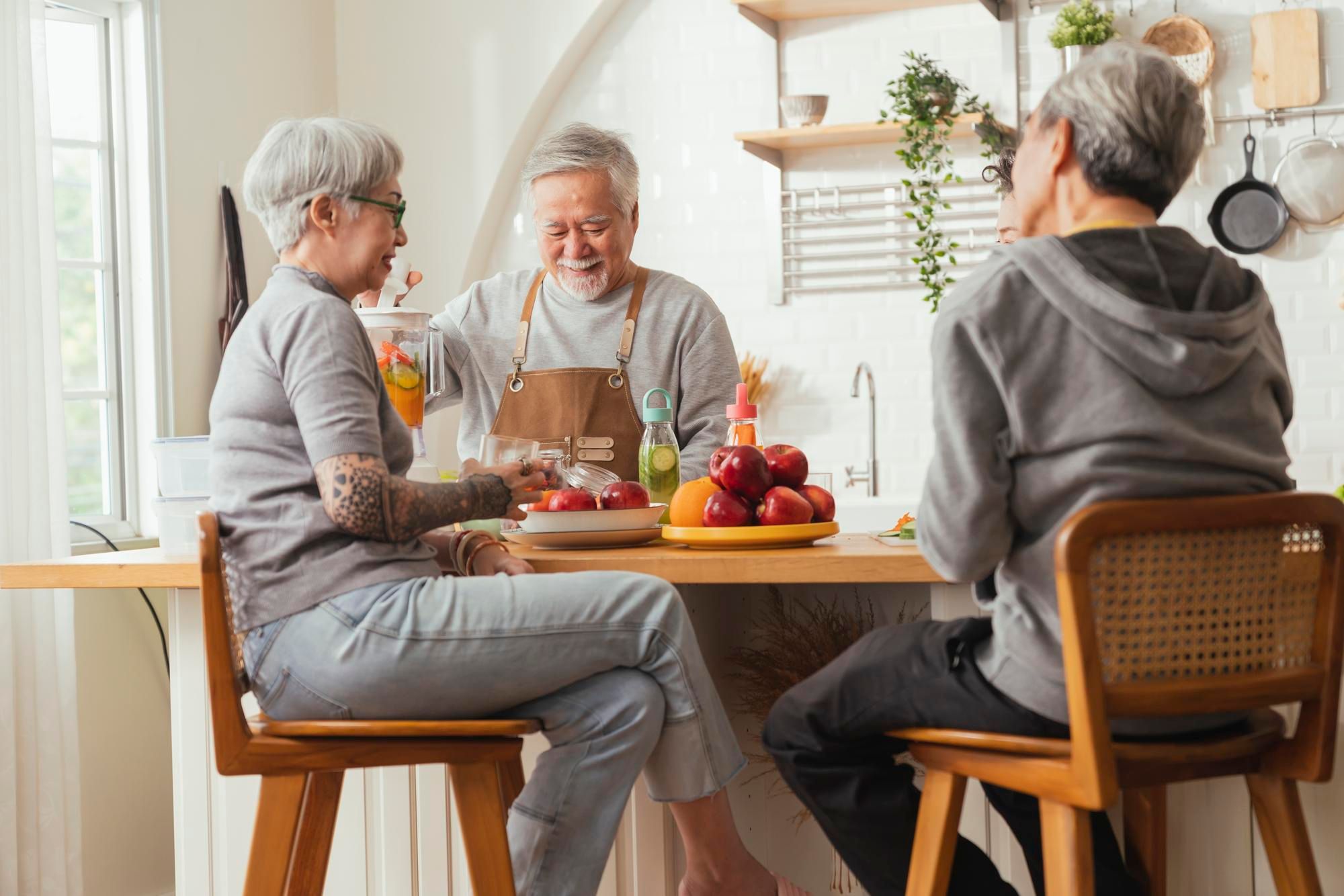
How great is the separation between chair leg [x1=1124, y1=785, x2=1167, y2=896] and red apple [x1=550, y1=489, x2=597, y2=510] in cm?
91

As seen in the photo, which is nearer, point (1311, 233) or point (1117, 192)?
point (1117, 192)

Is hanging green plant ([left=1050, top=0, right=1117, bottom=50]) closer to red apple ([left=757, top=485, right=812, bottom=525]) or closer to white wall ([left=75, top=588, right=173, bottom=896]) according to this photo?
red apple ([left=757, top=485, right=812, bottom=525])

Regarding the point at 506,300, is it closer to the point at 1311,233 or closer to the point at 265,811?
the point at 265,811

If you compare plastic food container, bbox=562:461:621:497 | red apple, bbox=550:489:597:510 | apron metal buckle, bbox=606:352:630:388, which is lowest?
red apple, bbox=550:489:597:510

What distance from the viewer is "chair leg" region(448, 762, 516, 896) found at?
1.68m

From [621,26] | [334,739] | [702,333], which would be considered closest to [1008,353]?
[334,739]

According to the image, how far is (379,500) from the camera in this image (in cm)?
167

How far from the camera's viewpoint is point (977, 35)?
4.38 meters

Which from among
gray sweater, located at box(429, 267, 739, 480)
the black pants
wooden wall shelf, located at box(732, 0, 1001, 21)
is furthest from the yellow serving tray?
wooden wall shelf, located at box(732, 0, 1001, 21)

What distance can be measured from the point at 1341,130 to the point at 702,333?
2.34m

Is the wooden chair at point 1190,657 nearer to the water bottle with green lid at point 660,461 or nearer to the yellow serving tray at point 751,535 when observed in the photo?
the yellow serving tray at point 751,535

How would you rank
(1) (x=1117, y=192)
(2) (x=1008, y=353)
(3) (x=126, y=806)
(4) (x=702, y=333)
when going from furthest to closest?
1. (3) (x=126, y=806)
2. (4) (x=702, y=333)
3. (1) (x=1117, y=192)
4. (2) (x=1008, y=353)

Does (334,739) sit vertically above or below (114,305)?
below

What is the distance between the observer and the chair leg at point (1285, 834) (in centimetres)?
150
